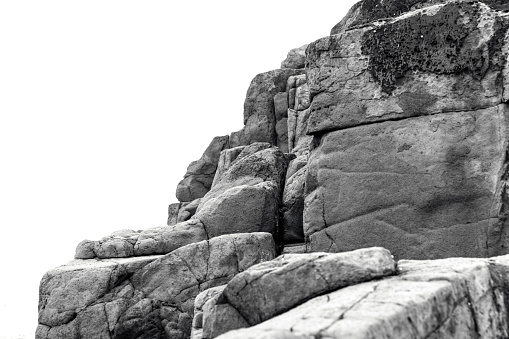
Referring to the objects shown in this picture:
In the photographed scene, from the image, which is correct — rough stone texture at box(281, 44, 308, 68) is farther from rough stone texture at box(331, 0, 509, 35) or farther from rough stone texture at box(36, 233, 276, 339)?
rough stone texture at box(36, 233, 276, 339)

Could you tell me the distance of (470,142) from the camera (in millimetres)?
12586

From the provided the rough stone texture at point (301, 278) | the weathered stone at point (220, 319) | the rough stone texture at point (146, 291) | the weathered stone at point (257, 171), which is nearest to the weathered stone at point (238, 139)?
the weathered stone at point (257, 171)

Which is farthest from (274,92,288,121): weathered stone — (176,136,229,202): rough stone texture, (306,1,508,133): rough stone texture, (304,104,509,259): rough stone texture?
(304,104,509,259): rough stone texture

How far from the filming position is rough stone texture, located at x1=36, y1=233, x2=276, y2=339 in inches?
560

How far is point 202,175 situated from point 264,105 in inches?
216

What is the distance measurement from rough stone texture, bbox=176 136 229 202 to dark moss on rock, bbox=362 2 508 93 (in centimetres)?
1794

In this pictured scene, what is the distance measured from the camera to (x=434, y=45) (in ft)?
42.8

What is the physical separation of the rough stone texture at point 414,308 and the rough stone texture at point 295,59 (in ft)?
80.6

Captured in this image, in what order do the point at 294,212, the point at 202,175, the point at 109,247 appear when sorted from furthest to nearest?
the point at 202,175
the point at 294,212
the point at 109,247

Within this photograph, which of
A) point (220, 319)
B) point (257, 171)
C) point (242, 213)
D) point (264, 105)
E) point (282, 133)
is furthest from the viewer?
point (264, 105)

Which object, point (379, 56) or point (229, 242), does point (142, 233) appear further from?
point (379, 56)

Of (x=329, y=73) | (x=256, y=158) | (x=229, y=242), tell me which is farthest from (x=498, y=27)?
(x=256, y=158)

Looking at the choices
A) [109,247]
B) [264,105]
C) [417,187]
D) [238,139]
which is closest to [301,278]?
[417,187]

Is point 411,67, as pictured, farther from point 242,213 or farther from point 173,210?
point 173,210
